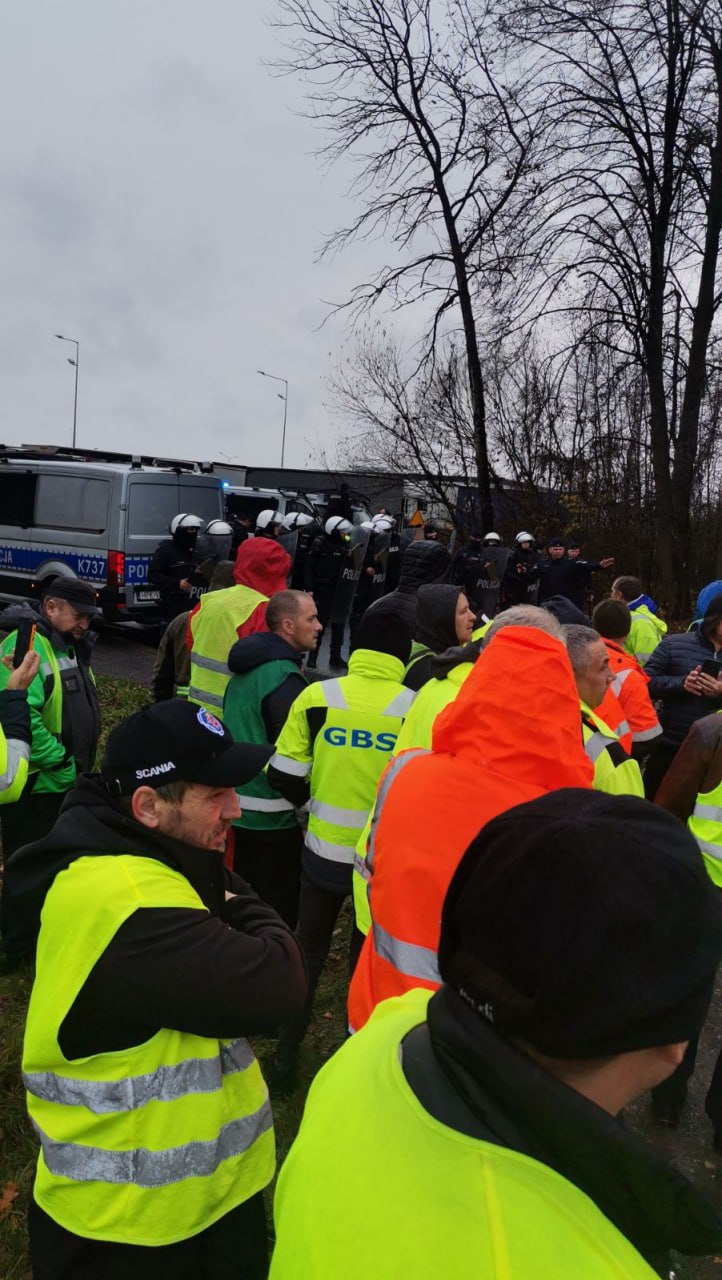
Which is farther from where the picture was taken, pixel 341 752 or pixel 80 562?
pixel 80 562

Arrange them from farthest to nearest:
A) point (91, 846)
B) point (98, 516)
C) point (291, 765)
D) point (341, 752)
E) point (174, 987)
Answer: point (98, 516) < point (291, 765) < point (341, 752) < point (91, 846) < point (174, 987)

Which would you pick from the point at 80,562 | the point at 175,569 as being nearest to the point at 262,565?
the point at 175,569

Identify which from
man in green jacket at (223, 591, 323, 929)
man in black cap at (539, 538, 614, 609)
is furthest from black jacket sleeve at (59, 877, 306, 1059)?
man in black cap at (539, 538, 614, 609)

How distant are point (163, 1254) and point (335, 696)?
1954 millimetres

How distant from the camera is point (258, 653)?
3830 mm

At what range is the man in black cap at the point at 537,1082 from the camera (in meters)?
0.81

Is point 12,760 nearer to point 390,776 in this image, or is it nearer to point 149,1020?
point 390,776

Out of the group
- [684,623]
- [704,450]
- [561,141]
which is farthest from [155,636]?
[704,450]

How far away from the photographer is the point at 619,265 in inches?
526

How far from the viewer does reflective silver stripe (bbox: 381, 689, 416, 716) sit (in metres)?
3.27

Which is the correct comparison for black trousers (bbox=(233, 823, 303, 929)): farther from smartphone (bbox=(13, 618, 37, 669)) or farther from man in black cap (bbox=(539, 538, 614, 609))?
man in black cap (bbox=(539, 538, 614, 609))

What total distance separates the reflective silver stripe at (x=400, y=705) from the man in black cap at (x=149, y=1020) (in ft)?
4.70

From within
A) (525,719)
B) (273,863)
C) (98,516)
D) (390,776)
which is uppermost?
(98,516)

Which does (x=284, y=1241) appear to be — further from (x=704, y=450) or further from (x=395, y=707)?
(x=704, y=450)
